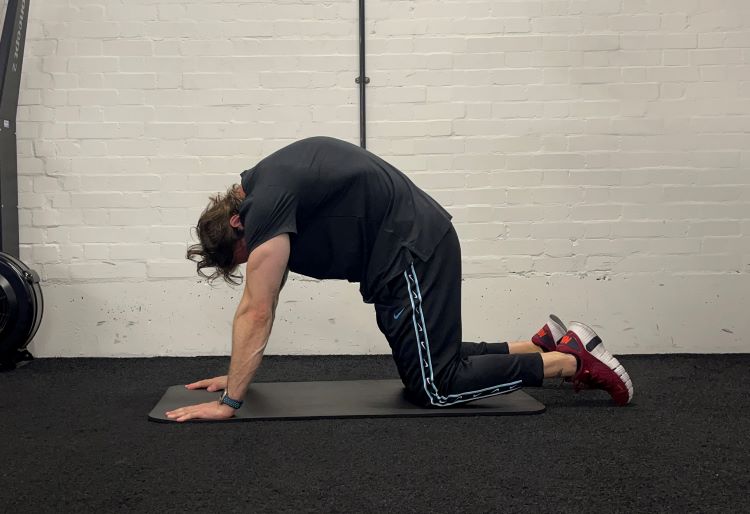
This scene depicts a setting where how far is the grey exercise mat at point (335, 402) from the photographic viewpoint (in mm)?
2822

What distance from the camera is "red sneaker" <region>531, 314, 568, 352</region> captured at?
3.26 m

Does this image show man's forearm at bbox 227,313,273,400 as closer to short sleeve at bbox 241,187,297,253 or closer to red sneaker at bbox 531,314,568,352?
short sleeve at bbox 241,187,297,253

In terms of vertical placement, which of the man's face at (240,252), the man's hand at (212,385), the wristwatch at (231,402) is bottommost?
the man's hand at (212,385)

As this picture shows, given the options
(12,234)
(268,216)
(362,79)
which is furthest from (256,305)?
(12,234)

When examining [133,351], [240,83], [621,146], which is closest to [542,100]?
[621,146]

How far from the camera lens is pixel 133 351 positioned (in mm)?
4246

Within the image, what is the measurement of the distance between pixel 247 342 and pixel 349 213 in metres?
0.57

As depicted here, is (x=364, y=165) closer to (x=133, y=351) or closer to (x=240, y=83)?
(x=240, y=83)

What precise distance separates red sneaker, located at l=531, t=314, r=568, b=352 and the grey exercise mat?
23cm

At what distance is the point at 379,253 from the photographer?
282 centimetres

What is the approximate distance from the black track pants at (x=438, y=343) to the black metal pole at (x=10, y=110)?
2197 mm

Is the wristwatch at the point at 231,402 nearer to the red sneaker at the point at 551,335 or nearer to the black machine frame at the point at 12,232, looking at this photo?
the red sneaker at the point at 551,335

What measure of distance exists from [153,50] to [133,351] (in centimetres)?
159

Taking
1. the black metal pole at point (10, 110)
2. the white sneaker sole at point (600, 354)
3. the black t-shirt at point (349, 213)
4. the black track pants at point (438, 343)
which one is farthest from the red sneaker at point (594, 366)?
the black metal pole at point (10, 110)
